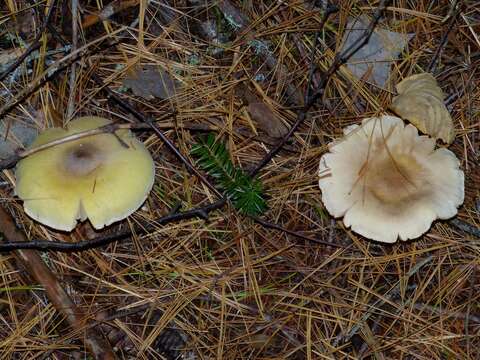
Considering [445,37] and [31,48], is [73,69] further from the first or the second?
[445,37]

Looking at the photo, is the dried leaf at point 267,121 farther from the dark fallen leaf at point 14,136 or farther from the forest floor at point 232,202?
the dark fallen leaf at point 14,136

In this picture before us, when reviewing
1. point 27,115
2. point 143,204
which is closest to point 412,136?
point 143,204

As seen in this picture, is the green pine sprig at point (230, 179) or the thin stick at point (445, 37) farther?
the thin stick at point (445, 37)

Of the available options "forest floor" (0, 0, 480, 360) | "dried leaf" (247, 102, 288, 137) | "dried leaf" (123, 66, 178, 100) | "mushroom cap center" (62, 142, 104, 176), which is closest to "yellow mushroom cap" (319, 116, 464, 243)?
"forest floor" (0, 0, 480, 360)

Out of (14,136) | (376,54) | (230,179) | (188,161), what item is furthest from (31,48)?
(376,54)

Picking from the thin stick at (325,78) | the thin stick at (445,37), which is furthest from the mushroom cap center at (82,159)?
the thin stick at (445,37)

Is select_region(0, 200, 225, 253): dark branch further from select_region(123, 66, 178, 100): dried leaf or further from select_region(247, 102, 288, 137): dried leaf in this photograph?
select_region(123, 66, 178, 100): dried leaf

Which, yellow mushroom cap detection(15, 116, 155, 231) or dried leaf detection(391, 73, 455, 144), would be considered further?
dried leaf detection(391, 73, 455, 144)
